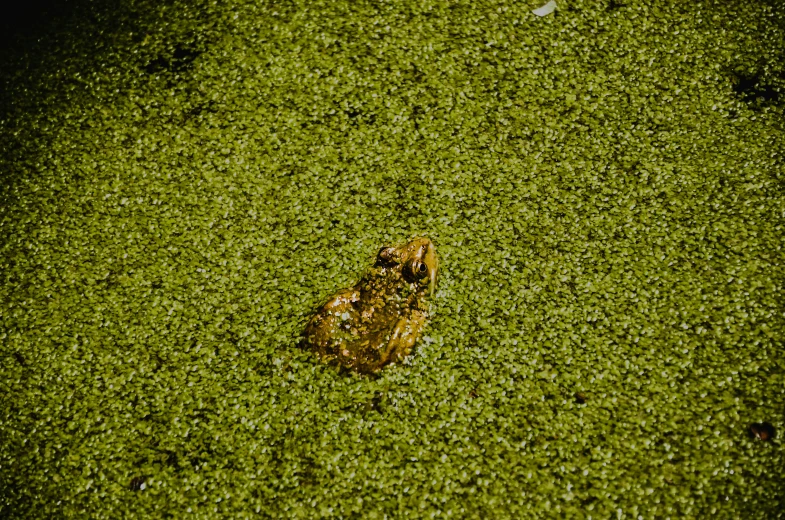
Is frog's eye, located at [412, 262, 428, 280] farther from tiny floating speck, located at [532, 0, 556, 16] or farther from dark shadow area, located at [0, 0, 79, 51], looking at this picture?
dark shadow area, located at [0, 0, 79, 51]

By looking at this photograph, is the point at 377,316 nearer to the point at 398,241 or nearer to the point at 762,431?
the point at 398,241

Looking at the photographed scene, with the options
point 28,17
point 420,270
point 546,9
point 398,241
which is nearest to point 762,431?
point 420,270

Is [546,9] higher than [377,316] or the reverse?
higher

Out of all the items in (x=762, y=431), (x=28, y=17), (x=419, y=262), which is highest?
(x=28, y=17)

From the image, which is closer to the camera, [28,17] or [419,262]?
[419,262]

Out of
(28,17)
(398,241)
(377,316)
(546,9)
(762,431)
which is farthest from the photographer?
(28,17)

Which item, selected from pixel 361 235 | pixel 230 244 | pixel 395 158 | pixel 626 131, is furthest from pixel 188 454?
pixel 626 131

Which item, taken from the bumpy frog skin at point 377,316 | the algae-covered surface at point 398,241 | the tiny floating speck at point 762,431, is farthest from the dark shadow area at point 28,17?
the tiny floating speck at point 762,431
